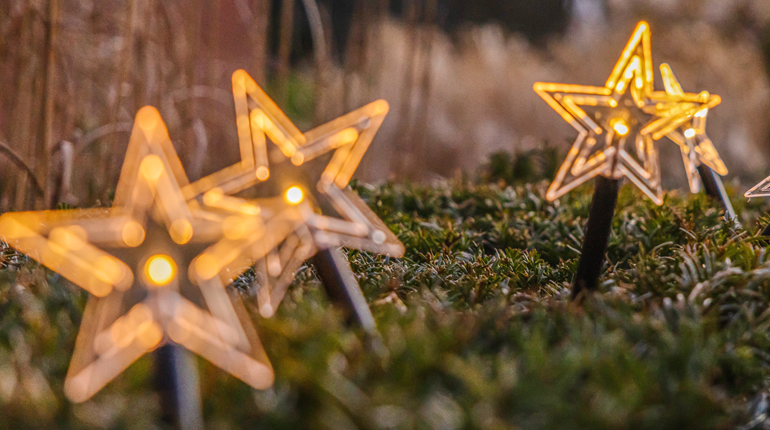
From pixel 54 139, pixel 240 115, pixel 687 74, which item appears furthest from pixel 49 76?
pixel 687 74

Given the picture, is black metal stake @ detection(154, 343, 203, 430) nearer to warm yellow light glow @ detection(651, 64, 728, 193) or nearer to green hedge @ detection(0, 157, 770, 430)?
green hedge @ detection(0, 157, 770, 430)

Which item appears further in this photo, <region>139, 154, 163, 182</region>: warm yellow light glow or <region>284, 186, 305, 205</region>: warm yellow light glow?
<region>284, 186, 305, 205</region>: warm yellow light glow

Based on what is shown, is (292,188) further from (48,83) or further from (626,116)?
(48,83)

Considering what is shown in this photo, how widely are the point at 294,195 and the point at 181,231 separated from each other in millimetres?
164

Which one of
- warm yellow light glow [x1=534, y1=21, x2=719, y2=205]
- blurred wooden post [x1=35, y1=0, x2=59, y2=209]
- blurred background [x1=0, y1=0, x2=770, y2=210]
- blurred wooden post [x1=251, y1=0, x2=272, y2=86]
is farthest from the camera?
blurred wooden post [x1=251, y1=0, x2=272, y2=86]

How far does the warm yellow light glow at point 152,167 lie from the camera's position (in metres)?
0.67

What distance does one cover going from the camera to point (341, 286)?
31.9 inches

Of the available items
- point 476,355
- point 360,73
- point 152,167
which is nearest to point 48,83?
point 152,167

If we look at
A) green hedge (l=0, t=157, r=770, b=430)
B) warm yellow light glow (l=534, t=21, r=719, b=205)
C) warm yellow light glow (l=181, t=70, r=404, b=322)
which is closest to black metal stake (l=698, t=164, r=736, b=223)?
green hedge (l=0, t=157, r=770, b=430)

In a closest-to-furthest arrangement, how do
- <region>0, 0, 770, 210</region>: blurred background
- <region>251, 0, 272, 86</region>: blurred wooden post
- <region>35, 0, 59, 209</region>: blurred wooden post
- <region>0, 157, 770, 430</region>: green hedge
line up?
<region>0, 157, 770, 430</region>: green hedge
<region>35, 0, 59, 209</region>: blurred wooden post
<region>0, 0, 770, 210</region>: blurred background
<region>251, 0, 272, 86</region>: blurred wooden post

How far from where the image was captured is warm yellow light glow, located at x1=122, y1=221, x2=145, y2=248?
663 millimetres

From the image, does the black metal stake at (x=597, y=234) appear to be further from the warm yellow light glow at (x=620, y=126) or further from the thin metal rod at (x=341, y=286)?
the thin metal rod at (x=341, y=286)

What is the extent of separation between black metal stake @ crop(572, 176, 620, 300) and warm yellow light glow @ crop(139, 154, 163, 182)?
26.9 inches

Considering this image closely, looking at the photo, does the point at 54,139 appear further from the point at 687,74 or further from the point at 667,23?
the point at 667,23
